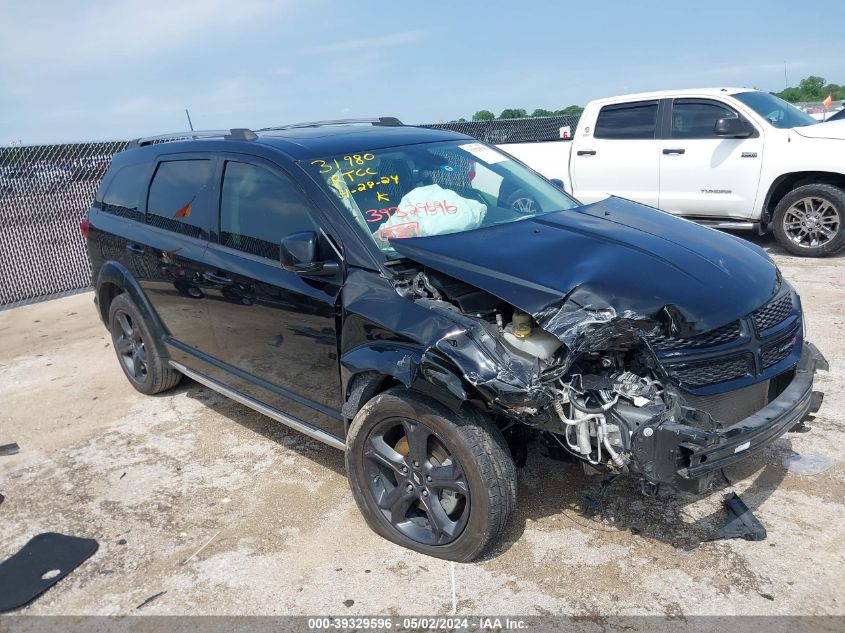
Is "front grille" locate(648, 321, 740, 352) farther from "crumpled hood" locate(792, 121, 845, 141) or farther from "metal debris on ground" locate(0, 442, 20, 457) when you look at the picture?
"crumpled hood" locate(792, 121, 845, 141)

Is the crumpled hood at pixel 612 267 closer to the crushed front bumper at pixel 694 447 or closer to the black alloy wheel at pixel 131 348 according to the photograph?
the crushed front bumper at pixel 694 447

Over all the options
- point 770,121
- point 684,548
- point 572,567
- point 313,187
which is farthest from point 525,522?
point 770,121

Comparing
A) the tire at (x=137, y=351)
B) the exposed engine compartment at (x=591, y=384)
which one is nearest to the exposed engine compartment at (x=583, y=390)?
the exposed engine compartment at (x=591, y=384)

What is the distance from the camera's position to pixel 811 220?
8.05m

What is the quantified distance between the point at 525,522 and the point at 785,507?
1267 mm

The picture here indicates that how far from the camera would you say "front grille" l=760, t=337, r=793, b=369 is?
10.3ft

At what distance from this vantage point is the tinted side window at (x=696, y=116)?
844cm

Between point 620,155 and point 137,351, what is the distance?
21.0 feet

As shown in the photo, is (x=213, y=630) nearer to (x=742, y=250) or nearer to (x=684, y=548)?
(x=684, y=548)

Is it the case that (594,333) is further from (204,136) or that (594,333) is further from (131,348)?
(131,348)

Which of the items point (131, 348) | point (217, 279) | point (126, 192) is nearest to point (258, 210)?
point (217, 279)

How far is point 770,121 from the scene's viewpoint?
27.0 ft

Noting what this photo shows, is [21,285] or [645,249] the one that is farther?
[21,285]

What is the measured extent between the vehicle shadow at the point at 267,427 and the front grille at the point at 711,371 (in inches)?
81.1
